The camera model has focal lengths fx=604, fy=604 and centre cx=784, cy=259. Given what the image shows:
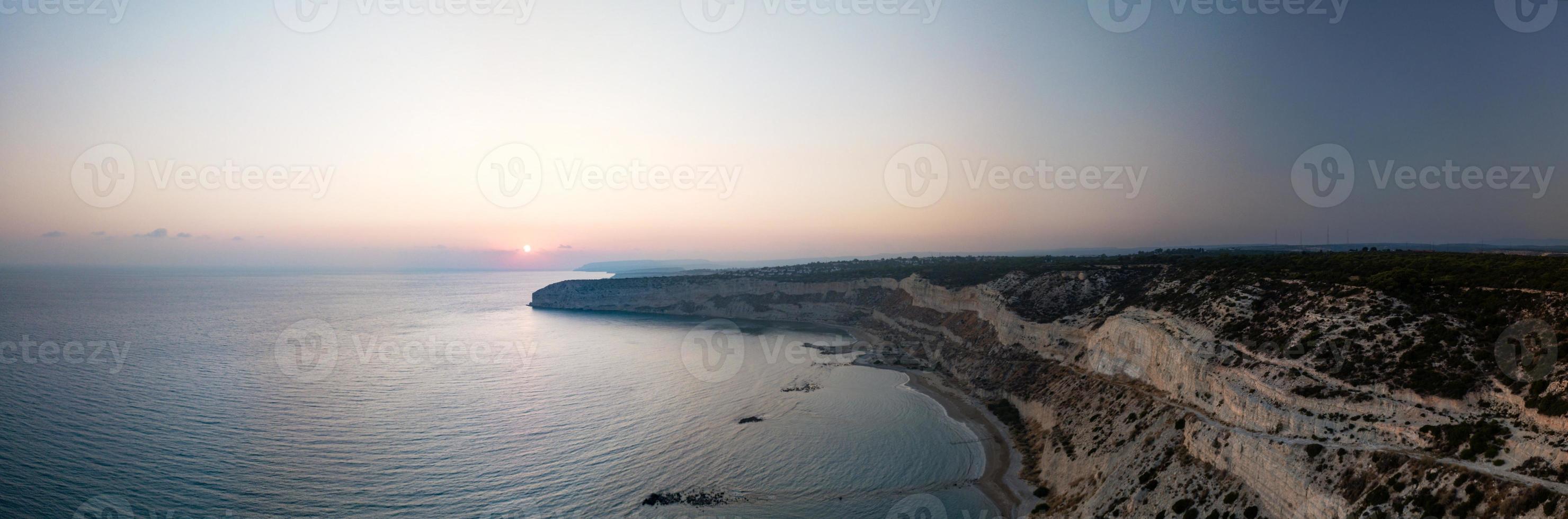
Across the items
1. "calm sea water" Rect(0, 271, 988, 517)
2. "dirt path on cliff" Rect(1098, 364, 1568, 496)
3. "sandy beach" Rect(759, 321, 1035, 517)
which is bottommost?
"sandy beach" Rect(759, 321, 1035, 517)

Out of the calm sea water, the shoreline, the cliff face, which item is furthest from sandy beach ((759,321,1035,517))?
the cliff face

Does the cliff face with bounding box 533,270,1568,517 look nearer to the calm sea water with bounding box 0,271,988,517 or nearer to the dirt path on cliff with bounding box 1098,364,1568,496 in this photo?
the dirt path on cliff with bounding box 1098,364,1568,496

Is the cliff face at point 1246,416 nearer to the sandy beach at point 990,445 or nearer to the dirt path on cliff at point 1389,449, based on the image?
the dirt path on cliff at point 1389,449

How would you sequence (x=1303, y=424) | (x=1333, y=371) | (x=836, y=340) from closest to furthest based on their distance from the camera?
1. (x=1303, y=424)
2. (x=1333, y=371)
3. (x=836, y=340)

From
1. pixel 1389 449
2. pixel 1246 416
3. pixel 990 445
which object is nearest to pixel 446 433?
pixel 990 445

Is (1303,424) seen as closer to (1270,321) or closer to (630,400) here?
(1270,321)

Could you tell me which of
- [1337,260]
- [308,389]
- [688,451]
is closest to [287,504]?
[688,451]

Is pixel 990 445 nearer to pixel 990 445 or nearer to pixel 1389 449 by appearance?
pixel 990 445
